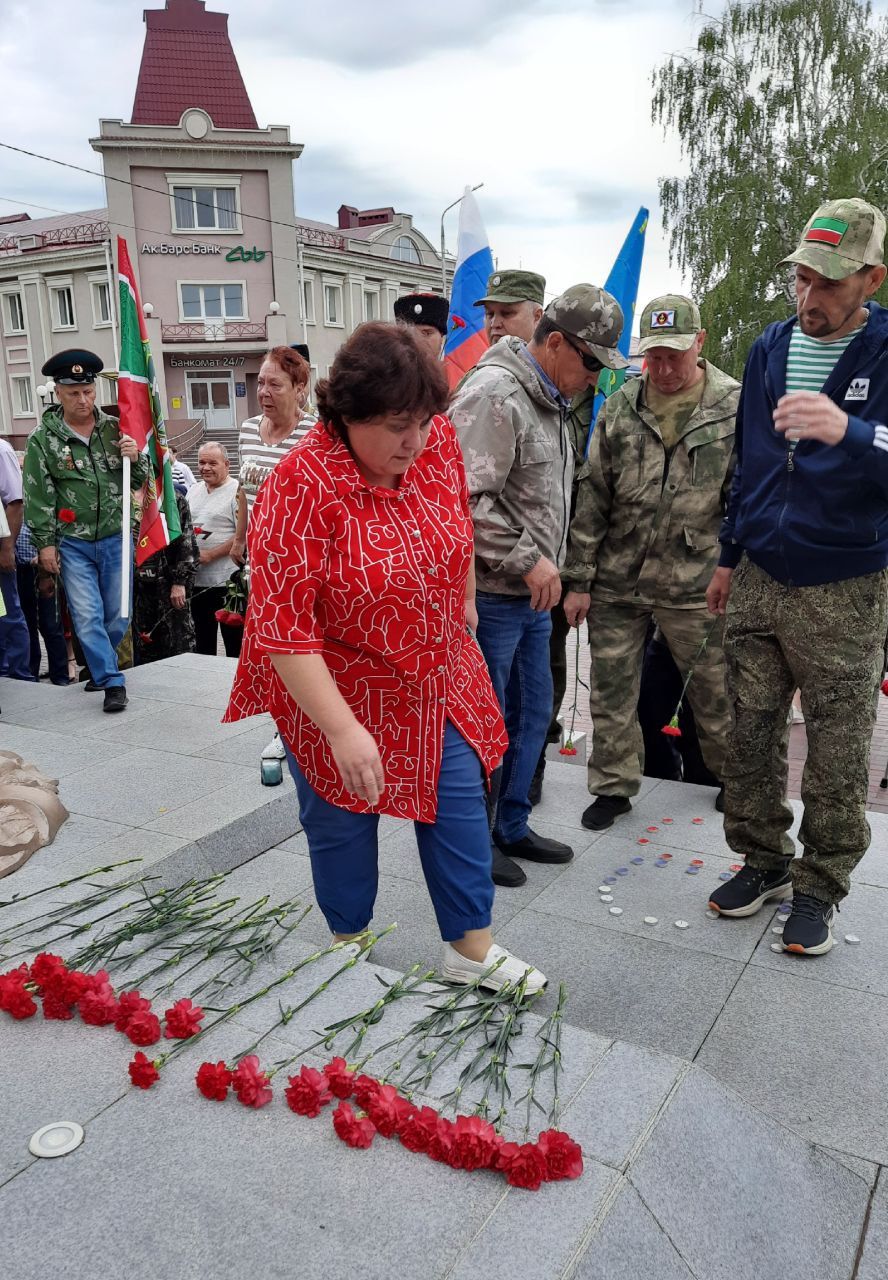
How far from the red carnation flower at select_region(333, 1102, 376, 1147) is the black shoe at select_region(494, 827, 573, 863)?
191 cm

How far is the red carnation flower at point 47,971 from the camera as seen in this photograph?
2238mm

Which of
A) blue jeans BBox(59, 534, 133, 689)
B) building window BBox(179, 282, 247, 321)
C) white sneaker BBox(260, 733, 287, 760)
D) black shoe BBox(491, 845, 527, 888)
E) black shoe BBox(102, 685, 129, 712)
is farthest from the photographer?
building window BBox(179, 282, 247, 321)

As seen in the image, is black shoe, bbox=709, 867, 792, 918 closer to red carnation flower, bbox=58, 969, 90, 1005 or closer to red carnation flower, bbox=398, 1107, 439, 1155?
red carnation flower, bbox=398, 1107, 439, 1155

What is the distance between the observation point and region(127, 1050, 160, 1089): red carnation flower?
1.98 metres

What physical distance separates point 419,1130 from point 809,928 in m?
1.61

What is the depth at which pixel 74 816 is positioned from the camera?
12.6 feet

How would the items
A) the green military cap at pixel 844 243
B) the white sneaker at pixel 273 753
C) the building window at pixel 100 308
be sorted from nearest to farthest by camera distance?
the green military cap at pixel 844 243 < the white sneaker at pixel 273 753 < the building window at pixel 100 308

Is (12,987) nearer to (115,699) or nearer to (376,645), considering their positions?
(376,645)

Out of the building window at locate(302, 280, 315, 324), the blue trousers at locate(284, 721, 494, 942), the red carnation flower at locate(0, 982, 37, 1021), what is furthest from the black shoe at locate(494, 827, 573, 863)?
the building window at locate(302, 280, 315, 324)

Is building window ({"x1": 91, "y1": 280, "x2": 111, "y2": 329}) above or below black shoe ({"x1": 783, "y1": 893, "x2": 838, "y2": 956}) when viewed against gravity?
above

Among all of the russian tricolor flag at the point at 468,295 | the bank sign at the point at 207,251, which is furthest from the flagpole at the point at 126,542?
the bank sign at the point at 207,251

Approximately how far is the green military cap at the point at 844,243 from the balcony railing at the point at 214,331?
34374mm

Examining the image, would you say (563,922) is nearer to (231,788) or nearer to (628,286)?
(231,788)

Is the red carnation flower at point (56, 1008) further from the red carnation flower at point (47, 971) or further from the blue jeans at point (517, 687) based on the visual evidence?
the blue jeans at point (517, 687)
